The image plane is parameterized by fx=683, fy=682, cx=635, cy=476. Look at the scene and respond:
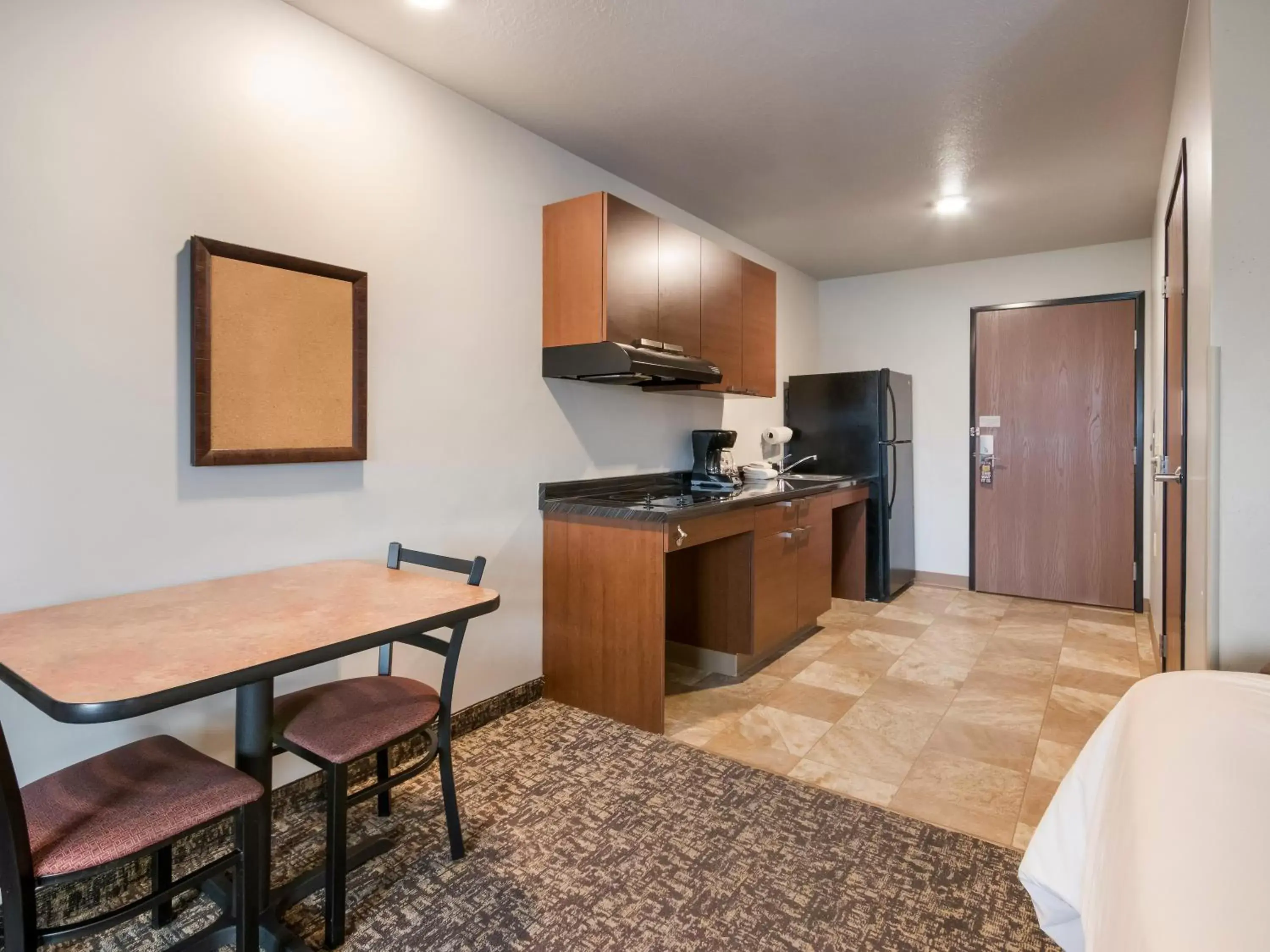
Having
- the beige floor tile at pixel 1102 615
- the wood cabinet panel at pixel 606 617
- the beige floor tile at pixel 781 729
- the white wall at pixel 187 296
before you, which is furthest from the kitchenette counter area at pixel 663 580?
the beige floor tile at pixel 1102 615

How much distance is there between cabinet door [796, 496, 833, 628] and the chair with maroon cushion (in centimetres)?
281

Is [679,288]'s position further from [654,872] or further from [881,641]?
[654,872]

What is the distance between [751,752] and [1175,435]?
1840 mm

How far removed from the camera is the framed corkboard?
186 cm

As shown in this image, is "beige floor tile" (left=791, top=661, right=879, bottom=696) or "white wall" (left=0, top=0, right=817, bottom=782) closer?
"white wall" (left=0, top=0, right=817, bottom=782)

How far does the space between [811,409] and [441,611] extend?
397 cm

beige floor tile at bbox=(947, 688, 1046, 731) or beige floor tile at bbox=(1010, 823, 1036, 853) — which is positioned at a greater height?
beige floor tile at bbox=(947, 688, 1046, 731)

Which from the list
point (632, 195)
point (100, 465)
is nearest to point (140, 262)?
point (100, 465)

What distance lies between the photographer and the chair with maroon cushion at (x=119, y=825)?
42.8 inches

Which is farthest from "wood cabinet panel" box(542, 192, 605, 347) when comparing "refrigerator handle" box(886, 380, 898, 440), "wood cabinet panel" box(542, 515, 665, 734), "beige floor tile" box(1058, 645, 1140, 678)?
"beige floor tile" box(1058, 645, 1140, 678)

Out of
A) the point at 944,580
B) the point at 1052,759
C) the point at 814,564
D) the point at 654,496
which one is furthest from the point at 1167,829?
the point at 944,580

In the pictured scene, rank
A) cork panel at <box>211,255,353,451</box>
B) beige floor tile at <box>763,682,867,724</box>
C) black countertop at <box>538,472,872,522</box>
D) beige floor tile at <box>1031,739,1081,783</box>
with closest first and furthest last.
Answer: cork panel at <box>211,255,353,451</box>
beige floor tile at <box>1031,739,1081,783</box>
black countertop at <box>538,472,872,522</box>
beige floor tile at <box>763,682,867,724</box>

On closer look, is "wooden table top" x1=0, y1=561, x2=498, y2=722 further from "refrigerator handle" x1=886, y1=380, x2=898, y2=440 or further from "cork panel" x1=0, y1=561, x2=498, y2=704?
"refrigerator handle" x1=886, y1=380, x2=898, y2=440

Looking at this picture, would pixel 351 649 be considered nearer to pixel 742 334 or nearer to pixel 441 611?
pixel 441 611
